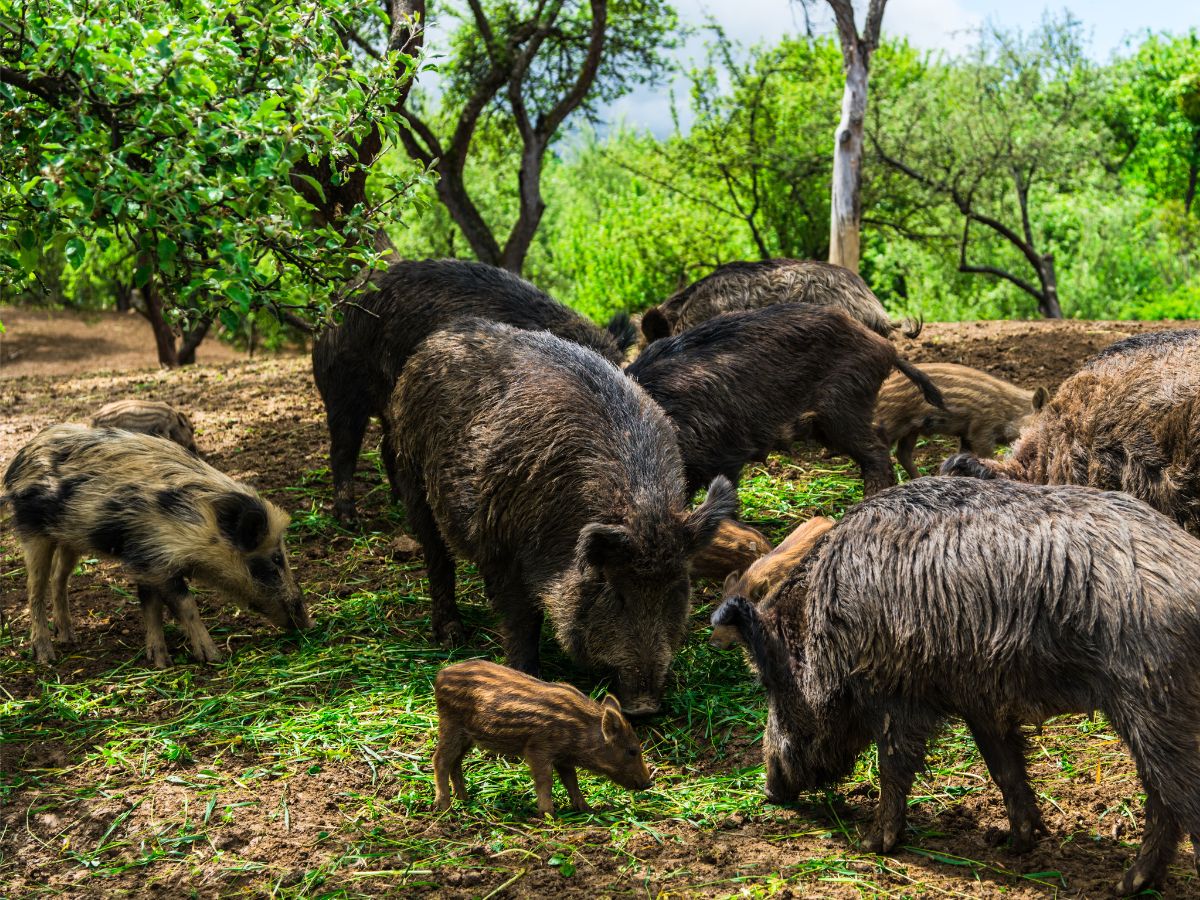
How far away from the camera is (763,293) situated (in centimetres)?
995

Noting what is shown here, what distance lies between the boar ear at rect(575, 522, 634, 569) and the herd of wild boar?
Result: 2 cm

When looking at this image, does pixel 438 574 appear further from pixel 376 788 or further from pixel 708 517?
pixel 708 517

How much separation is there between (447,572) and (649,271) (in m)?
17.6

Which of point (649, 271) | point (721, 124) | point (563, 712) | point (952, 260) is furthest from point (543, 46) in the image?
point (563, 712)

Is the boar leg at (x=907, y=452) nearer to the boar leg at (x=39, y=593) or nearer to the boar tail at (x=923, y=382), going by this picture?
the boar tail at (x=923, y=382)

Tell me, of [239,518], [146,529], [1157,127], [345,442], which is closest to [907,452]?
[345,442]

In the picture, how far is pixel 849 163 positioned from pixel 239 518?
956 centimetres

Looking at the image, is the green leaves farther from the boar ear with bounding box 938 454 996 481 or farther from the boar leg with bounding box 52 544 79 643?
the boar ear with bounding box 938 454 996 481

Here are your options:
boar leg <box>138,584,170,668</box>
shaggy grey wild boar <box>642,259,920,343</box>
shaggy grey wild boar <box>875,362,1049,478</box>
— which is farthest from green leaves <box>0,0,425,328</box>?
shaggy grey wild boar <box>642,259,920,343</box>

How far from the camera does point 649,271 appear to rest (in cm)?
2334

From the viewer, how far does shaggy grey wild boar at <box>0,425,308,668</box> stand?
6020 millimetres

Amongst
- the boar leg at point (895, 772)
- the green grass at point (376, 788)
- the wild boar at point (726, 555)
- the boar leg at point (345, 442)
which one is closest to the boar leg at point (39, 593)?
the green grass at point (376, 788)

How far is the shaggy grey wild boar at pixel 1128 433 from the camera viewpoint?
202 inches

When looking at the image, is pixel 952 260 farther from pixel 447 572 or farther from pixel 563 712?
pixel 563 712
